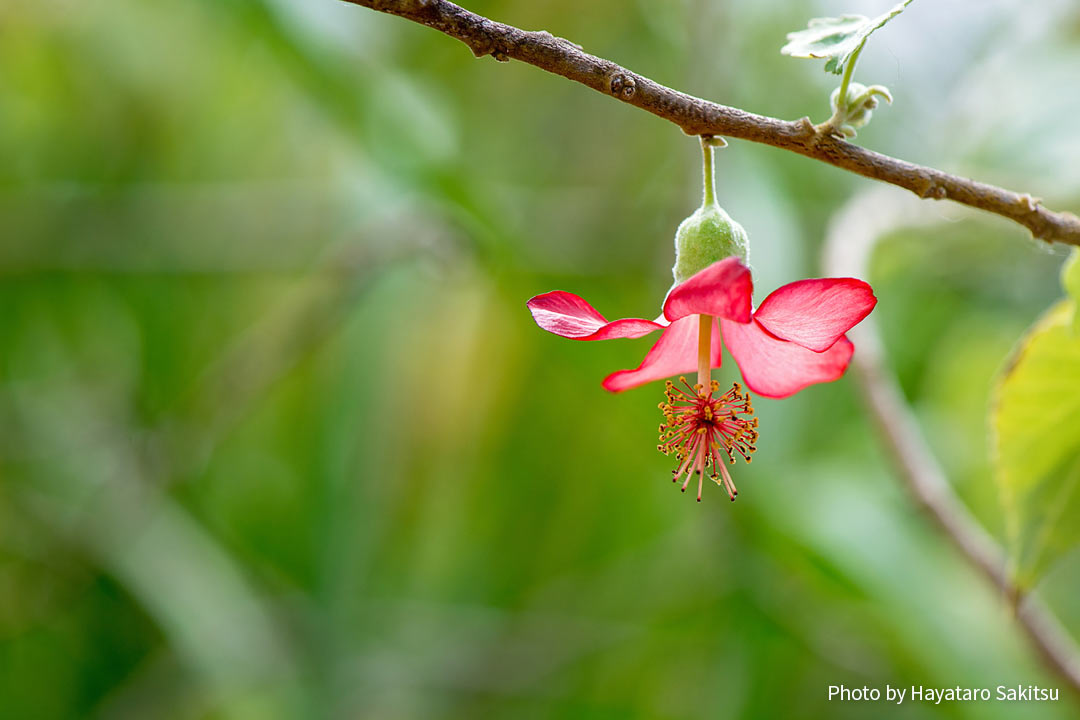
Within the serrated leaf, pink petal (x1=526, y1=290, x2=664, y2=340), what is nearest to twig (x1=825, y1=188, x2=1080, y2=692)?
the serrated leaf

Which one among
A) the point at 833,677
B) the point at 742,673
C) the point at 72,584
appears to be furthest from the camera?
the point at 72,584

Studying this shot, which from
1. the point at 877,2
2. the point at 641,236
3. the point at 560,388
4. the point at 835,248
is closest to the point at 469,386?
the point at 560,388

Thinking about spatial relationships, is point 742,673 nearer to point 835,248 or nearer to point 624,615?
point 624,615

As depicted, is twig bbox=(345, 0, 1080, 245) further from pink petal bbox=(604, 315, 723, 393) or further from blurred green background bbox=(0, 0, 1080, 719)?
blurred green background bbox=(0, 0, 1080, 719)

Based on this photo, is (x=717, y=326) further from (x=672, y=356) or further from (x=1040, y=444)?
(x=1040, y=444)

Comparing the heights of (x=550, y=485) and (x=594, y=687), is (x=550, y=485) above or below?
above

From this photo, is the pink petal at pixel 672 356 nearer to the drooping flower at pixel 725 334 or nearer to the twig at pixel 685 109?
the drooping flower at pixel 725 334

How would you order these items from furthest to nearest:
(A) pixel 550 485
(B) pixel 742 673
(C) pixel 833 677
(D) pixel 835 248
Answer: (A) pixel 550 485 → (C) pixel 833 677 → (B) pixel 742 673 → (D) pixel 835 248
